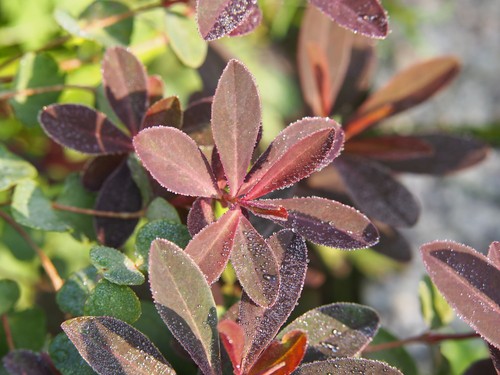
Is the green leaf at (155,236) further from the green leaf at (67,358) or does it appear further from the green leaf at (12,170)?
the green leaf at (12,170)

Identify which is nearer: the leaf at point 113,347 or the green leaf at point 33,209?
the leaf at point 113,347

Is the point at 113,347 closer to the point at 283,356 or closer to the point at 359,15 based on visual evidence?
the point at 283,356

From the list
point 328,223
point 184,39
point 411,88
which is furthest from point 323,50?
point 328,223

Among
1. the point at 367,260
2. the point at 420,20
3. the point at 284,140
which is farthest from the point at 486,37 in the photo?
the point at 284,140

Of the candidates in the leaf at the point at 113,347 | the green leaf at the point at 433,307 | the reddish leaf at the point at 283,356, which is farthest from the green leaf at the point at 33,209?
the green leaf at the point at 433,307

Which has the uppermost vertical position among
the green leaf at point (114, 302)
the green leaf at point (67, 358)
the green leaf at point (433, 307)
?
the green leaf at point (114, 302)

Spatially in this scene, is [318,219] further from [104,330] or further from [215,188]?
[104,330]
